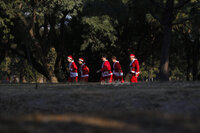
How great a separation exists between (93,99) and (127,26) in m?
21.9

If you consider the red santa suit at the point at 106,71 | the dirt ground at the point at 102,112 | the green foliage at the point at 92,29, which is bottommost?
the dirt ground at the point at 102,112

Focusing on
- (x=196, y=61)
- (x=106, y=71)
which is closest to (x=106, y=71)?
(x=106, y=71)

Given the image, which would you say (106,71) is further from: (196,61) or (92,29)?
(196,61)

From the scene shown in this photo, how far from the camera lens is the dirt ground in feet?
17.9

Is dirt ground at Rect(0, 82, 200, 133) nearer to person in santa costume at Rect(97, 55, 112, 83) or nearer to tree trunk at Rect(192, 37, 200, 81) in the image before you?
person in santa costume at Rect(97, 55, 112, 83)

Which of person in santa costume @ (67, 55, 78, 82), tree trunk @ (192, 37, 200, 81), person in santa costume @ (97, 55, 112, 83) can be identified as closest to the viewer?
person in santa costume @ (97, 55, 112, 83)

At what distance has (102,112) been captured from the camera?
23.2 feet

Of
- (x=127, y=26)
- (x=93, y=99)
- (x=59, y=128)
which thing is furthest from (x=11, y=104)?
(x=127, y=26)

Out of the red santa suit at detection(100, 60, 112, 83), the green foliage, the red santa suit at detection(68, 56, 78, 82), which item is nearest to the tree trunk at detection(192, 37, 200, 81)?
the green foliage

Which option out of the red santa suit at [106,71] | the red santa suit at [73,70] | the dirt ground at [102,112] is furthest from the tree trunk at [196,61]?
the dirt ground at [102,112]

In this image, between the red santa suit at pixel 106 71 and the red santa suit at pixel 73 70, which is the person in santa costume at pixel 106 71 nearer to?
the red santa suit at pixel 106 71

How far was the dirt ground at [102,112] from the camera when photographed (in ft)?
17.9

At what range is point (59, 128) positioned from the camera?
218 inches

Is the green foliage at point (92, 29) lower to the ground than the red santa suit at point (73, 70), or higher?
higher
